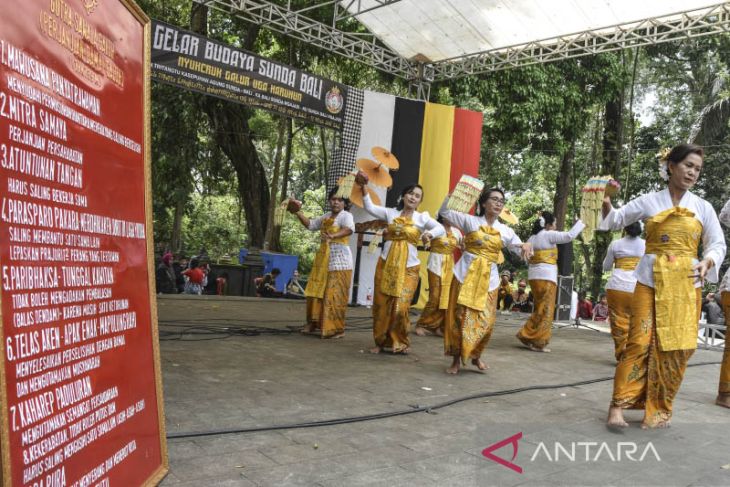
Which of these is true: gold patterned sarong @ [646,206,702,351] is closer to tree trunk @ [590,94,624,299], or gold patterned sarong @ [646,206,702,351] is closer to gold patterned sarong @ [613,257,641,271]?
gold patterned sarong @ [613,257,641,271]

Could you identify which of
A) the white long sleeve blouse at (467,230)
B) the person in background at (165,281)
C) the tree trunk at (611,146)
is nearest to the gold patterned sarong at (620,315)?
the white long sleeve blouse at (467,230)

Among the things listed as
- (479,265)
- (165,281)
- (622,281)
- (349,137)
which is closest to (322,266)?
A: (479,265)

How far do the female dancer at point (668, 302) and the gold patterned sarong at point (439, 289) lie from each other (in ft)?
14.0

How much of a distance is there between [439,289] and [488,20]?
13.5 feet

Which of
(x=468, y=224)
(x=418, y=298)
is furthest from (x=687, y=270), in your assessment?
(x=418, y=298)

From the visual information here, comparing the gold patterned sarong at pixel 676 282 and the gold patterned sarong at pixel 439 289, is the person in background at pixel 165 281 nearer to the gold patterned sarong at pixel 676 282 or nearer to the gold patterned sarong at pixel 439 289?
the gold patterned sarong at pixel 439 289

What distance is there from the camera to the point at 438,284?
8047mm

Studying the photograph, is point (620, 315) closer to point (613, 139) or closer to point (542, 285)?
point (542, 285)

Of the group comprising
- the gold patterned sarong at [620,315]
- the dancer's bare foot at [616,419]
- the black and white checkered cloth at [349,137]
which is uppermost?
the black and white checkered cloth at [349,137]

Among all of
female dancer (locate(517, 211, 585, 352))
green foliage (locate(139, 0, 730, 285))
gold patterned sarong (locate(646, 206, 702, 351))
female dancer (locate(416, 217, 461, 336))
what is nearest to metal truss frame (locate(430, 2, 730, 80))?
green foliage (locate(139, 0, 730, 285))

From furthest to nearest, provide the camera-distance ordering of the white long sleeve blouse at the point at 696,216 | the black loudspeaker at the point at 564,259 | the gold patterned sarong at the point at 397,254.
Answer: the black loudspeaker at the point at 564,259, the gold patterned sarong at the point at 397,254, the white long sleeve blouse at the point at 696,216

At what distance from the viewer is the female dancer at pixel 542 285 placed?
7.33m

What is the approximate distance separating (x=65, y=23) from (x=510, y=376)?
446cm

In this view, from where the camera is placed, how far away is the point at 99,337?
2.02m
